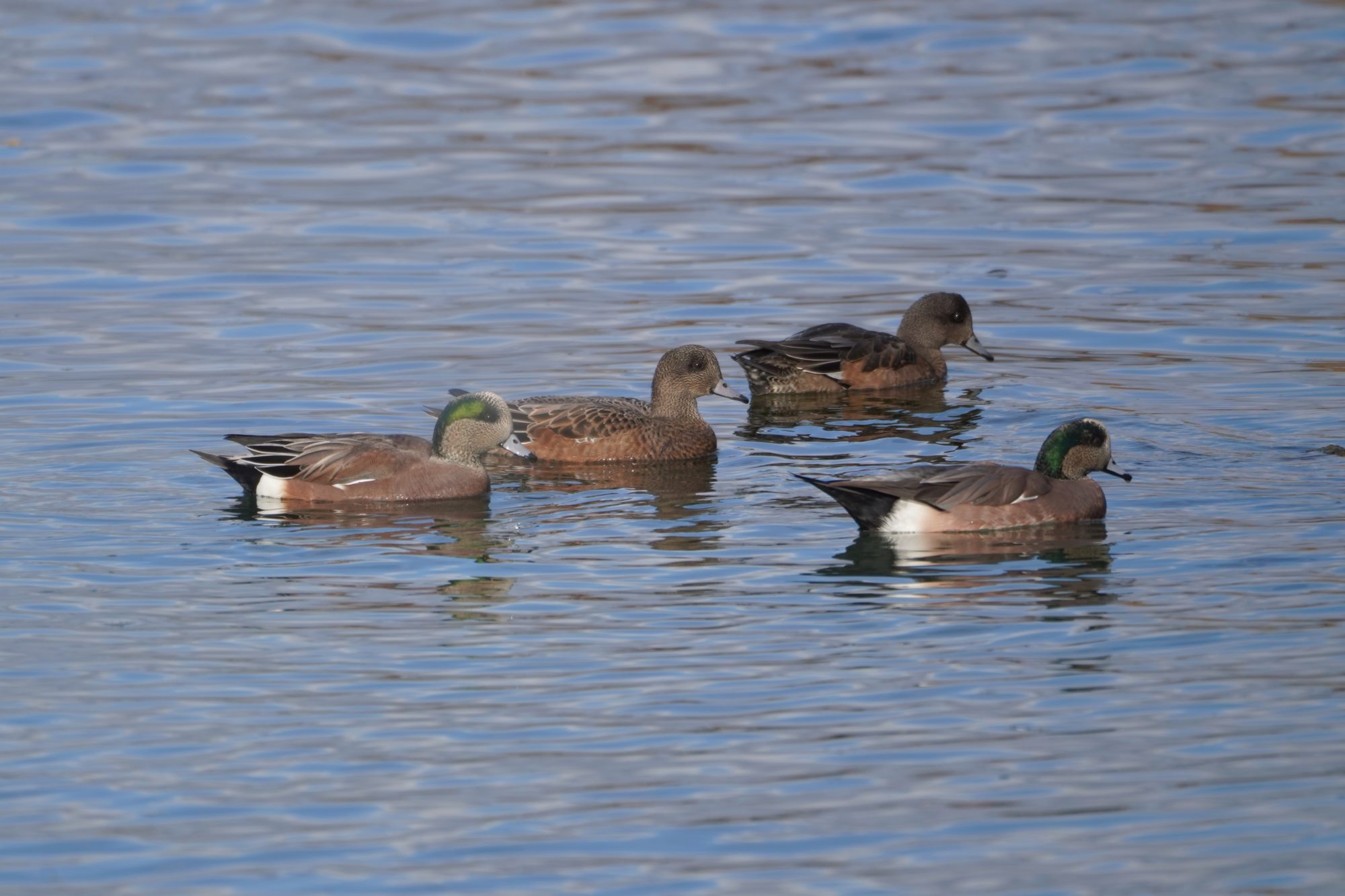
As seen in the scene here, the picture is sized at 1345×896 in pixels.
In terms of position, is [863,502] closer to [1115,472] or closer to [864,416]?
[1115,472]

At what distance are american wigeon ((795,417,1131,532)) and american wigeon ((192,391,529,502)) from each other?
2081 millimetres

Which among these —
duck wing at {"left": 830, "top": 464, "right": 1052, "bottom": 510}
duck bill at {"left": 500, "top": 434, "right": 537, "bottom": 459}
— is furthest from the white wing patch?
duck wing at {"left": 830, "top": 464, "right": 1052, "bottom": 510}

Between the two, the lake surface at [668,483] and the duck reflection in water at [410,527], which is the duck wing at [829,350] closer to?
the lake surface at [668,483]

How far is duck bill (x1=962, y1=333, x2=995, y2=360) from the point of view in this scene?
15.0 metres

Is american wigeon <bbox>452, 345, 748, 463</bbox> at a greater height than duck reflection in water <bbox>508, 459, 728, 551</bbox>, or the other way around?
american wigeon <bbox>452, 345, 748, 463</bbox>

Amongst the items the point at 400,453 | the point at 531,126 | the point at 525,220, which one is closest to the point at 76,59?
the point at 531,126

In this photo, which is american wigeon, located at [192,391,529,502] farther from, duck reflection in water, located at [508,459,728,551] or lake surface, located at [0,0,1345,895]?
duck reflection in water, located at [508,459,728,551]

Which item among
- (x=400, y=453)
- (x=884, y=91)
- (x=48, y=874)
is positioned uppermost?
(x=884, y=91)

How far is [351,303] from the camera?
16781mm

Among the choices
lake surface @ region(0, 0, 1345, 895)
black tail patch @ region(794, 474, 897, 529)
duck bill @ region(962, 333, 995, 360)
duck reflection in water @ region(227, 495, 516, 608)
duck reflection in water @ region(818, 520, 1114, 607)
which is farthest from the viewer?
duck bill @ region(962, 333, 995, 360)

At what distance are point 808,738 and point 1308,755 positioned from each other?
165cm

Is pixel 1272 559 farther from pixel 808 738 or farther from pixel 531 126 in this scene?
pixel 531 126

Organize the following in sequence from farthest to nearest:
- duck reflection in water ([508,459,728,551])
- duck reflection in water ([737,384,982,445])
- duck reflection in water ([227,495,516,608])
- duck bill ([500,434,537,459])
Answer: duck reflection in water ([737,384,982,445]) < duck bill ([500,434,537,459]) < duck reflection in water ([508,459,728,551]) < duck reflection in water ([227,495,516,608])

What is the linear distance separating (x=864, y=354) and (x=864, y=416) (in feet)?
2.66
